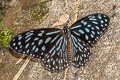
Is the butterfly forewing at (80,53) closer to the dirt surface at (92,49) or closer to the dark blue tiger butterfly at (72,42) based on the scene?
the dark blue tiger butterfly at (72,42)

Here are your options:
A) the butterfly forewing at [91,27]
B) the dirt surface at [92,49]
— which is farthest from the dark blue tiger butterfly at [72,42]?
the dirt surface at [92,49]

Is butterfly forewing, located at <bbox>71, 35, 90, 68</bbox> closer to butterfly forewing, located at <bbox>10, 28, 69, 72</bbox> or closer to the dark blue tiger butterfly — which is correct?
the dark blue tiger butterfly

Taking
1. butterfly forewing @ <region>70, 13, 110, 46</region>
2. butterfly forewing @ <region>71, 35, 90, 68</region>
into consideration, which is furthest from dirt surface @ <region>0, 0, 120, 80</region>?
butterfly forewing @ <region>70, 13, 110, 46</region>

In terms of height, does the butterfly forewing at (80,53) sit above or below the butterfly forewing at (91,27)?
below

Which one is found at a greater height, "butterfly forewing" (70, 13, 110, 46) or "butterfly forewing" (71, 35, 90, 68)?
"butterfly forewing" (70, 13, 110, 46)

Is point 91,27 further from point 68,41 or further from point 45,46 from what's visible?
point 45,46

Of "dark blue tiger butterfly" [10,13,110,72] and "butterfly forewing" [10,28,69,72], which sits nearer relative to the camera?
"butterfly forewing" [10,28,69,72]
